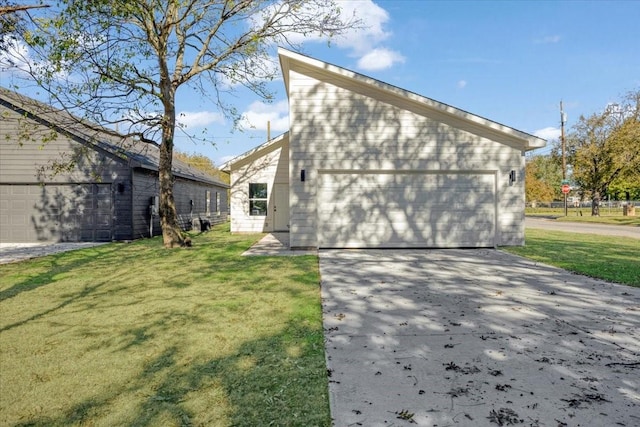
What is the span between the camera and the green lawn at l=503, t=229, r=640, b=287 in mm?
7176

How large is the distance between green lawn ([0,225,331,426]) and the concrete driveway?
0.33 metres

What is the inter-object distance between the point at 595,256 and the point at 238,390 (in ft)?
32.2

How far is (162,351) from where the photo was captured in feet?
11.7

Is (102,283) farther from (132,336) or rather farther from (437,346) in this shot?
(437,346)

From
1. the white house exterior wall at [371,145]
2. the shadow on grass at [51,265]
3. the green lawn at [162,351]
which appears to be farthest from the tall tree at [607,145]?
the shadow on grass at [51,265]

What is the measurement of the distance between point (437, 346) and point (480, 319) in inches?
45.2

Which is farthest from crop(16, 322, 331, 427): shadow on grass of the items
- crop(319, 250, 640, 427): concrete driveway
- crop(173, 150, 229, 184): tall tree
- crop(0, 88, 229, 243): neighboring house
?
crop(173, 150, 229, 184): tall tree

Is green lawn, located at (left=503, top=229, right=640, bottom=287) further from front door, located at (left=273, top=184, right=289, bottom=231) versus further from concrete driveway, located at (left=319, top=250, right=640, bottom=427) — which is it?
front door, located at (left=273, top=184, right=289, bottom=231)

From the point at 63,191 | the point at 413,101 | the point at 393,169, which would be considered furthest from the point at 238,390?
the point at 63,191

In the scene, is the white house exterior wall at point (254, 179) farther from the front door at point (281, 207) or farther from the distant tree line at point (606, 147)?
the distant tree line at point (606, 147)

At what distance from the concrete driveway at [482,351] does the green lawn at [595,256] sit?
0.79m

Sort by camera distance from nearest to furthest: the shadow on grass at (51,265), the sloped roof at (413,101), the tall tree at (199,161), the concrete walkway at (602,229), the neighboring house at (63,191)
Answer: the shadow on grass at (51,265)
the sloped roof at (413,101)
the neighboring house at (63,191)
the concrete walkway at (602,229)
the tall tree at (199,161)

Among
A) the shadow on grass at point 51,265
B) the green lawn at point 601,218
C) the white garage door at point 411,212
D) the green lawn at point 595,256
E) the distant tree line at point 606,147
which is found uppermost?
the distant tree line at point 606,147

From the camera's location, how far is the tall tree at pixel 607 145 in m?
26.9
